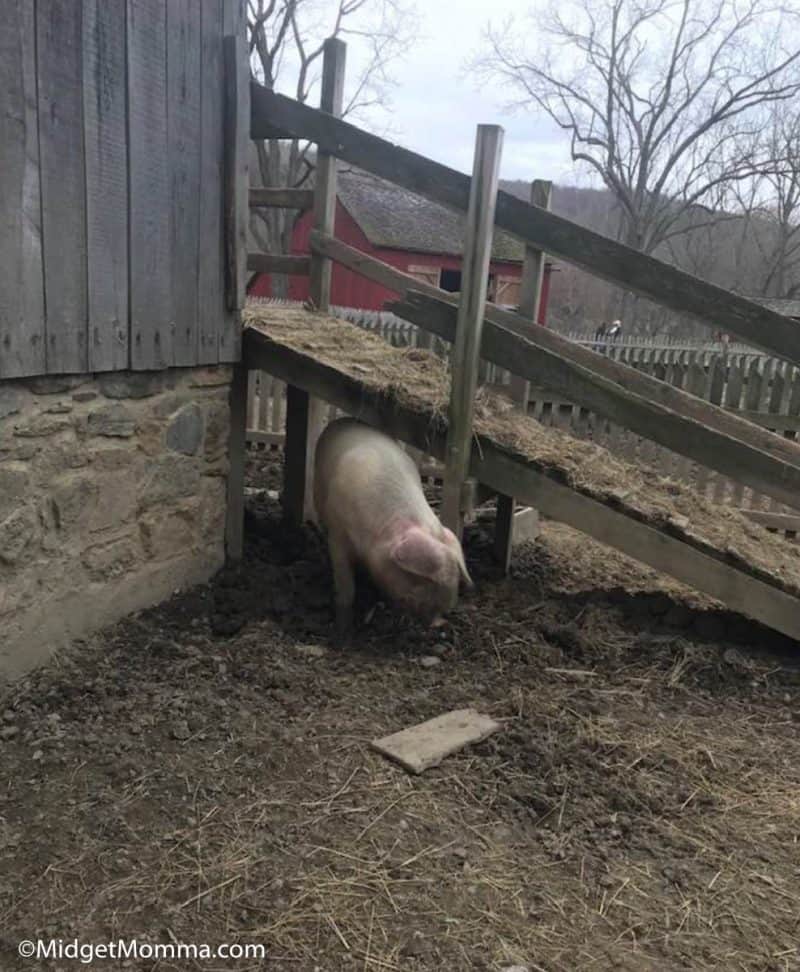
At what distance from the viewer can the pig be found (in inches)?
171

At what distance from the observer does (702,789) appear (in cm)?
334

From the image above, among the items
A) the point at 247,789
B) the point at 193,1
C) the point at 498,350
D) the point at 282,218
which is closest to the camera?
the point at 247,789

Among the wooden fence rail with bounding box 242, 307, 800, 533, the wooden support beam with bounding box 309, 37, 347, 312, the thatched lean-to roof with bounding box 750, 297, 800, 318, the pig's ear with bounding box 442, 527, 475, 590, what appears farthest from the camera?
the thatched lean-to roof with bounding box 750, 297, 800, 318

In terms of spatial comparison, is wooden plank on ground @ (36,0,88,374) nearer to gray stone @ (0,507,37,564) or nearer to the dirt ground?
gray stone @ (0,507,37,564)

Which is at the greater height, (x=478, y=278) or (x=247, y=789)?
(x=478, y=278)

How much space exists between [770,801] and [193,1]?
15.1 feet

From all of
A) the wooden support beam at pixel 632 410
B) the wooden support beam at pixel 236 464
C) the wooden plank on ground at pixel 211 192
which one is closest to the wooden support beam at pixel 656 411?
the wooden support beam at pixel 632 410

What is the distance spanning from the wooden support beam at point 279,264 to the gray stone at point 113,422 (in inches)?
78.6

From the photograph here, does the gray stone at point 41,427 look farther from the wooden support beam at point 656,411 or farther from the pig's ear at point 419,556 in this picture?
the wooden support beam at point 656,411

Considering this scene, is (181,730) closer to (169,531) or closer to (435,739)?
(435,739)

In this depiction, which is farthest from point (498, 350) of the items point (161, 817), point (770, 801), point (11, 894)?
point (11, 894)

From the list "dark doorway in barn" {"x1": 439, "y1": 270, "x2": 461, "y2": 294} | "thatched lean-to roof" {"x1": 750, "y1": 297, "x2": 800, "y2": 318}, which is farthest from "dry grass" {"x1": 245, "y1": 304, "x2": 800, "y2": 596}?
"thatched lean-to roof" {"x1": 750, "y1": 297, "x2": 800, "y2": 318}

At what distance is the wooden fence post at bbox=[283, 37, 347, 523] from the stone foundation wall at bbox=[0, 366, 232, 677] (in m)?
0.90

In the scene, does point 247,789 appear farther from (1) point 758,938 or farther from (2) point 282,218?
(2) point 282,218
